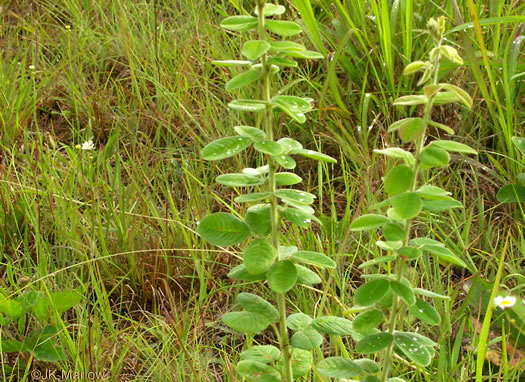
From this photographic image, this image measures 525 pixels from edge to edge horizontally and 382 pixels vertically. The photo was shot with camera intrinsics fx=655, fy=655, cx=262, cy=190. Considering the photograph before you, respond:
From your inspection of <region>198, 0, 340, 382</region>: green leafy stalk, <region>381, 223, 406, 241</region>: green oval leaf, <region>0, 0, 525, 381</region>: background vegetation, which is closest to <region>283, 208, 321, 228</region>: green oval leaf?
<region>198, 0, 340, 382</region>: green leafy stalk

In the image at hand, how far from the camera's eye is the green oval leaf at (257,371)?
1.04 meters

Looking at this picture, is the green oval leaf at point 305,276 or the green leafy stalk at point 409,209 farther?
the green oval leaf at point 305,276

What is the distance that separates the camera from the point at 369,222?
37.7 inches

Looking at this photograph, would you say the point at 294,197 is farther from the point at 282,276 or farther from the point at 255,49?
the point at 255,49

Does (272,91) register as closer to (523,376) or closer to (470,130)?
(470,130)

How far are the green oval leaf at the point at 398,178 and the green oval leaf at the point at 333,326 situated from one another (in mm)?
254

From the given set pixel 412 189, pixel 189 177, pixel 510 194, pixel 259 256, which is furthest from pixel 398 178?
pixel 189 177

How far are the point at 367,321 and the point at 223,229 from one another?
0.26 meters

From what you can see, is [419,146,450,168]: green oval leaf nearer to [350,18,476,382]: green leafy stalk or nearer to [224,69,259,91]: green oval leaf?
[350,18,476,382]: green leafy stalk

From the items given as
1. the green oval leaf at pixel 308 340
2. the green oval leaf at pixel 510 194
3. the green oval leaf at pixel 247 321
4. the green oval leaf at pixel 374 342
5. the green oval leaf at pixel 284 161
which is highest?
the green oval leaf at pixel 284 161

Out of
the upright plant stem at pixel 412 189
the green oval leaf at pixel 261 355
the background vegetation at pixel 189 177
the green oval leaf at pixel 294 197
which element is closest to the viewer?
the upright plant stem at pixel 412 189

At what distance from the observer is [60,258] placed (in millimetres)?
1868

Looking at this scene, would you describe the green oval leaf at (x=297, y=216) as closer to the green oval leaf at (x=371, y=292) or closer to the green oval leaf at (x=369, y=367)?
the green oval leaf at (x=371, y=292)

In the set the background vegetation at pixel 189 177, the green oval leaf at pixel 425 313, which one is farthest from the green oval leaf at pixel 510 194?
the green oval leaf at pixel 425 313
